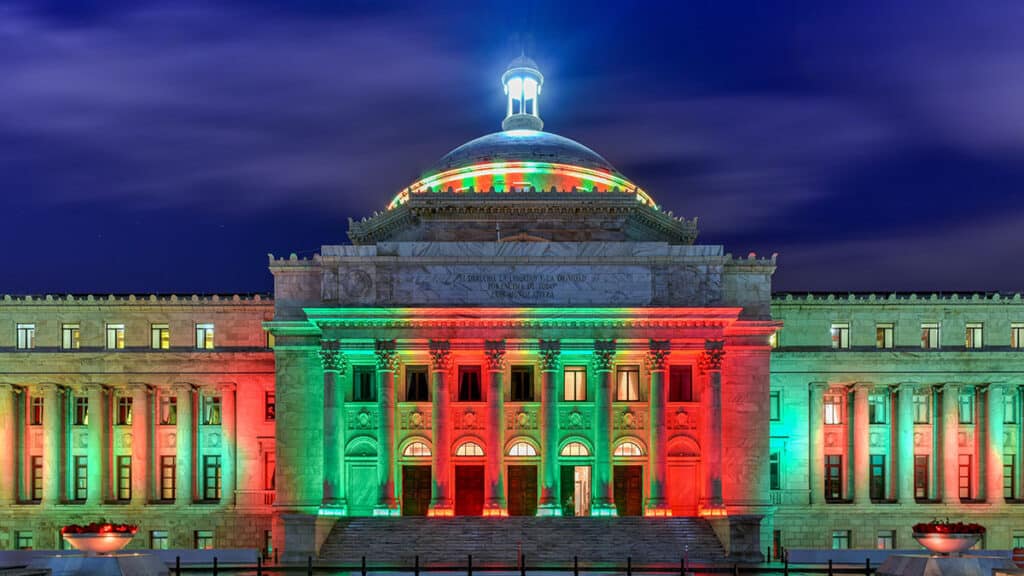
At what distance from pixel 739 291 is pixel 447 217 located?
1928cm

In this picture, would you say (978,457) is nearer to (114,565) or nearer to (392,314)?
(392,314)

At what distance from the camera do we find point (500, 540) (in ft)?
200

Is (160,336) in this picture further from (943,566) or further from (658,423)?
(943,566)

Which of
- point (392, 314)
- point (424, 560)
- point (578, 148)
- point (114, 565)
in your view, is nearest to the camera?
point (114, 565)

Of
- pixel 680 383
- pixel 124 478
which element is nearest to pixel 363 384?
pixel 124 478

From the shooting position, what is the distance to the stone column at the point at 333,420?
6575 cm

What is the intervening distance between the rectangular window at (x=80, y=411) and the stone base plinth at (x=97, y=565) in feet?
114

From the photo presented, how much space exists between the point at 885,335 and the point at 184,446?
A: 1835 inches

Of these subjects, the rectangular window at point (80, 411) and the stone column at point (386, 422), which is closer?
the stone column at point (386, 422)

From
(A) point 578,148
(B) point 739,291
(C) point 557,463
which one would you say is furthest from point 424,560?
(A) point 578,148

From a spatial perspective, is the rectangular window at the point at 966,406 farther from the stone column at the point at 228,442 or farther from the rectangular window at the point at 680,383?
the stone column at the point at 228,442

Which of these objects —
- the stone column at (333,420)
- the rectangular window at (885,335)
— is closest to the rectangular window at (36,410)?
the stone column at (333,420)

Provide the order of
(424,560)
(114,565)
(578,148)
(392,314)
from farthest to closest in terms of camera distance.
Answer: (578,148) → (392,314) → (424,560) → (114,565)

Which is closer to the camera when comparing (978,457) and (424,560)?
(424,560)
